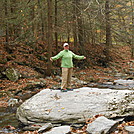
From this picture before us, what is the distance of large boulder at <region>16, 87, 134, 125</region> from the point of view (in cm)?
570

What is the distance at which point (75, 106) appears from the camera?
238 inches

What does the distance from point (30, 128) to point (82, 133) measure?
180cm

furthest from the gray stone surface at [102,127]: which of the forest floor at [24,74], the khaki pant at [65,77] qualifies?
the forest floor at [24,74]

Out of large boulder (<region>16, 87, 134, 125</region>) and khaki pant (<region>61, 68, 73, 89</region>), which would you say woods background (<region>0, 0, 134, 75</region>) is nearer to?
khaki pant (<region>61, 68, 73, 89</region>)

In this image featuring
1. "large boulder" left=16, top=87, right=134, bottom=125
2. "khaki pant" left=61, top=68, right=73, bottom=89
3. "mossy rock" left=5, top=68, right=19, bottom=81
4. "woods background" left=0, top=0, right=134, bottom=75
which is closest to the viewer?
"large boulder" left=16, top=87, right=134, bottom=125

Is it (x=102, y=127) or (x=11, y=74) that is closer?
(x=102, y=127)

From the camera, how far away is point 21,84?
1170 centimetres

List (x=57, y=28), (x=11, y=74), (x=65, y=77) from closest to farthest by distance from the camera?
(x=65, y=77) → (x=11, y=74) → (x=57, y=28)

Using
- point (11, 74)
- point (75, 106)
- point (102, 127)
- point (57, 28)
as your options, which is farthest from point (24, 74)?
point (102, 127)

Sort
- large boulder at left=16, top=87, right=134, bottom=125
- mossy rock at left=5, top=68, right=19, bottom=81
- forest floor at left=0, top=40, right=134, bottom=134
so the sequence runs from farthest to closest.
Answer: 1. mossy rock at left=5, top=68, right=19, bottom=81
2. forest floor at left=0, top=40, right=134, bottom=134
3. large boulder at left=16, top=87, right=134, bottom=125

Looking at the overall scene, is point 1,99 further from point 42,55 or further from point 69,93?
point 42,55

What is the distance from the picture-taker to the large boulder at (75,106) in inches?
225

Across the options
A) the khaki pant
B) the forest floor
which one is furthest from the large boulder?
the forest floor

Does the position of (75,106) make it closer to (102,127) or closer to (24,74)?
(102,127)
